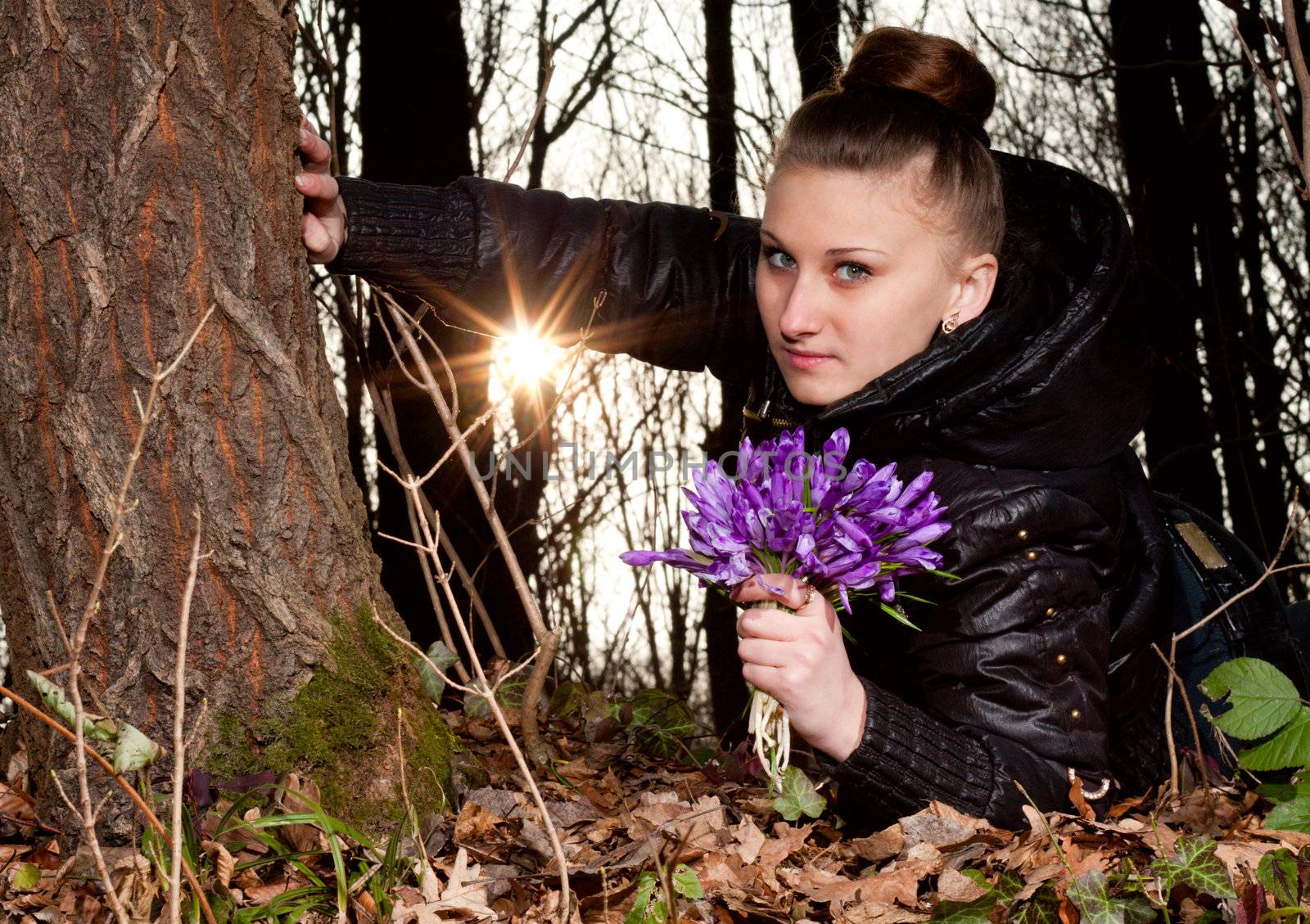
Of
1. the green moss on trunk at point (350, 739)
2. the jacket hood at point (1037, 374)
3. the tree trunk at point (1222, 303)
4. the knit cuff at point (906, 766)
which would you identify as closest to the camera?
the green moss on trunk at point (350, 739)

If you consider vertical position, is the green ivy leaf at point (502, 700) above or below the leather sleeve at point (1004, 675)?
below

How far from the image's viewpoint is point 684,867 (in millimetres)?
2143

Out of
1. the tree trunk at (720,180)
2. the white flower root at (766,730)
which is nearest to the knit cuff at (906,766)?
the white flower root at (766,730)

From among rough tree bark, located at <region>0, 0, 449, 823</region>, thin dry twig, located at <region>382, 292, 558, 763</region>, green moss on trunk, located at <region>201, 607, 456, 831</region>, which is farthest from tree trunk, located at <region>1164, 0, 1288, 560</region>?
rough tree bark, located at <region>0, 0, 449, 823</region>

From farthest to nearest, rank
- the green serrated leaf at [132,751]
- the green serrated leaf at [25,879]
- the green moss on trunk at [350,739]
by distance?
the green moss on trunk at [350,739] → the green serrated leaf at [25,879] → the green serrated leaf at [132,751]

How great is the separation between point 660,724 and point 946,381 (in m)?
1.60

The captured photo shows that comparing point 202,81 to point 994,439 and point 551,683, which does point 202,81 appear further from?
point 551,683

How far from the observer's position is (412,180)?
5.55 meters

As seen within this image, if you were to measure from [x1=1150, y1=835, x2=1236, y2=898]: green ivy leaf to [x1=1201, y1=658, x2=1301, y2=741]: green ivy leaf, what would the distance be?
39cm

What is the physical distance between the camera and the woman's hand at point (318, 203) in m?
2.61

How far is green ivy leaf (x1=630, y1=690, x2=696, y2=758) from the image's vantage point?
12.1 ft

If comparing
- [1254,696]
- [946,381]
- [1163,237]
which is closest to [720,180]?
[1163,237]

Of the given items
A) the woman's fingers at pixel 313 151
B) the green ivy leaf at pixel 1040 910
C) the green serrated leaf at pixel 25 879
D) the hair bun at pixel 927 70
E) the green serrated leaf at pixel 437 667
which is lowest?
the green ivy leaf at pixel 1040 910

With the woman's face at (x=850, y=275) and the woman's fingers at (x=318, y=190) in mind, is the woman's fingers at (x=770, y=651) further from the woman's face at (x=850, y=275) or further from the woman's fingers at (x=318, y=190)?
the woman's fingers at (x=318, y=190)
